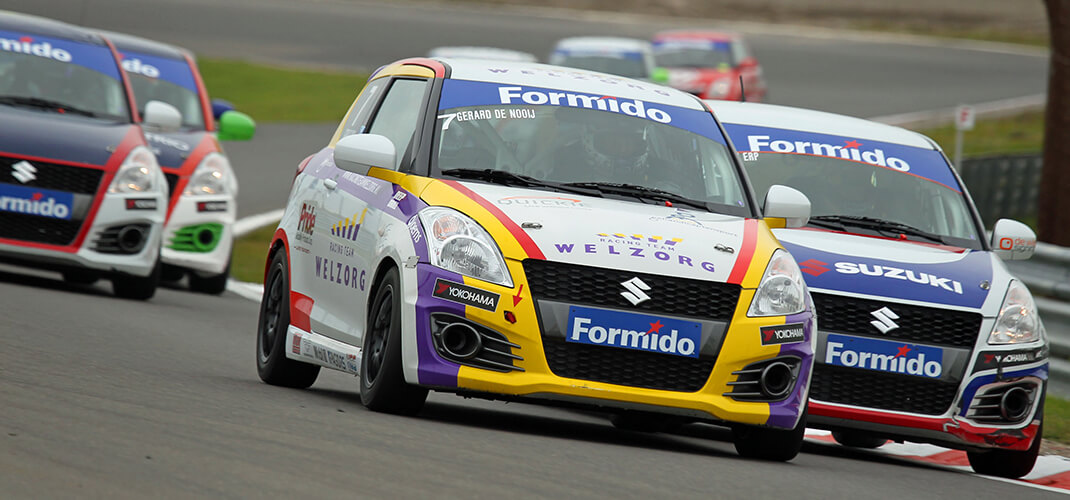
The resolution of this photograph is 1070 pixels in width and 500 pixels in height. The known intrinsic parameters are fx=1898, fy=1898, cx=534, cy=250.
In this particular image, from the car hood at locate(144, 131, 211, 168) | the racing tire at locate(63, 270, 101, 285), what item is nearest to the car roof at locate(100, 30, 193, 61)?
the car hood at locate(144, 131, 211, 168)

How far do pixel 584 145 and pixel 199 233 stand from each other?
7.09m

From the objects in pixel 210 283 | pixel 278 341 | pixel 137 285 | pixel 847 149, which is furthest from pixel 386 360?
pixel 210 283

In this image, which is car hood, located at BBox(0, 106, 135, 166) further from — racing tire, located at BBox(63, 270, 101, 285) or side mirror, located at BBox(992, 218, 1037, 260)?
side mirror, located at BBox(992, 218, 1037, 260)

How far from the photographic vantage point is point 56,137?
13297mm

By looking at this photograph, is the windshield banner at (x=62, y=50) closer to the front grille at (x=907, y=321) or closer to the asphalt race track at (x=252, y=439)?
the asphalt race track at (x=252, y=439)

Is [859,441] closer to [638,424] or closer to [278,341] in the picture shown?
[638,424]

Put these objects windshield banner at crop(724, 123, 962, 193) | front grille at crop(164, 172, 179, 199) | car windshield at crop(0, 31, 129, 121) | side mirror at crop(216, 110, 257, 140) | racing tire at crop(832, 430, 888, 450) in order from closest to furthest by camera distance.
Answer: racing tire at crop(832, 430, 888, 450) → windshield banner at crop(724, 123, 962, 193) → car windshield at crop(0, 31, 129, 121) → front grille at crop(164, 172, 179, 199) → side mirror at crop(216, 110, 257, 140)

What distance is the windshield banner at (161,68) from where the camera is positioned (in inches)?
634

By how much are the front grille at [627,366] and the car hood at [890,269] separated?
4.85ft

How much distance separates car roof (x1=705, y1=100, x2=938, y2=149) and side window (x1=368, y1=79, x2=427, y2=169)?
2169 millimetres

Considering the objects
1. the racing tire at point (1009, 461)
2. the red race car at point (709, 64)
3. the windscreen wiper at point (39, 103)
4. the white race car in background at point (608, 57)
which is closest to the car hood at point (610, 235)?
the racing tire at point (1009, 461)

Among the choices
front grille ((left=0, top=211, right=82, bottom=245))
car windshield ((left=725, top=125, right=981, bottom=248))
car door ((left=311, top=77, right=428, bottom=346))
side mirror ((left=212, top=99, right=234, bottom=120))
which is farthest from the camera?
side mirror ((left=212, top=99, right=234, bottom=120))

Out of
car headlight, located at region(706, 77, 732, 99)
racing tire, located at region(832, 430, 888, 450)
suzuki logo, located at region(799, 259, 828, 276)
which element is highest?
suzuki logo, located at region(799, 259, 828, 276)

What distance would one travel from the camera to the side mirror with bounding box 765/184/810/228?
28.9ft
